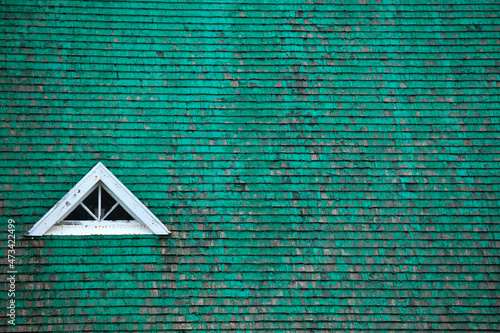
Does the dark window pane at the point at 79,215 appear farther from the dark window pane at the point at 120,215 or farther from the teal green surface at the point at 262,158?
the teal green surface at the point at 262,158

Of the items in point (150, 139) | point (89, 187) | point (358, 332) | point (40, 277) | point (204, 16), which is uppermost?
point (204, 16)

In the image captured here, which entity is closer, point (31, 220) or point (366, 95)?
point (31, 220)

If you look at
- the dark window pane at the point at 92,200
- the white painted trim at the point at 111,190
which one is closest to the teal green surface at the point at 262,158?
the white painted trim at the point at 111,190

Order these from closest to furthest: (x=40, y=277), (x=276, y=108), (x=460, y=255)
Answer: (x=40, y=277) < (x=460, y=255) < (x=276, y=108)

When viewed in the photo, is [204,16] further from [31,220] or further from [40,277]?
[40,277]

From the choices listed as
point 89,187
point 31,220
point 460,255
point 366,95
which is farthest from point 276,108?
point 31,220

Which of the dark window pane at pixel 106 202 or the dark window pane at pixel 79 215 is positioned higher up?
the dark window pane at pixel 106 202

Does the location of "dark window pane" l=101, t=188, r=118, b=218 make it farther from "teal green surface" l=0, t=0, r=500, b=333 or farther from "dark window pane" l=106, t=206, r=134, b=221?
"teal green surface" l=0, t=0, r=500, b=333

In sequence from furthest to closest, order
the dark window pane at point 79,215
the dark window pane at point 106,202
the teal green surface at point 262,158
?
the dark window pane at point 106,202
the dark window pane at point 79,215
the teal green surface at point 262,158
